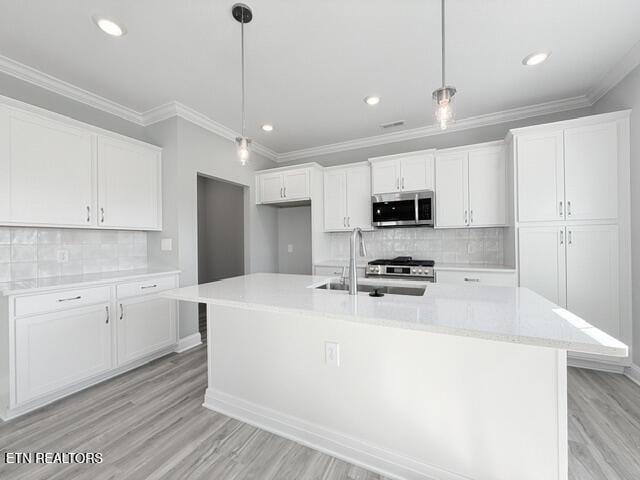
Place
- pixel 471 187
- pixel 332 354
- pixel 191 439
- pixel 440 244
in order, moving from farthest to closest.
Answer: pixel 440 244, pixel 471 187, pixel 191 439, pixel 332 354

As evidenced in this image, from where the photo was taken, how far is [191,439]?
1.72 m

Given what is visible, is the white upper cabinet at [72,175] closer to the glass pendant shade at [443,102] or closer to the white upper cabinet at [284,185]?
the white upper cabinet at [284,185]

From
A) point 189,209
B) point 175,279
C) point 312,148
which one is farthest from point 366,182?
point 175,279

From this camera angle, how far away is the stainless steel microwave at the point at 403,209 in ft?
11.2

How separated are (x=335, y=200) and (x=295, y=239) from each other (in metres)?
1.11

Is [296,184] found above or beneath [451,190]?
above

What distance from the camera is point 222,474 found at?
146 cm

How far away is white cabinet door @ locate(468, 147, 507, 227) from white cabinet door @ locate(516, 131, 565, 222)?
319mm

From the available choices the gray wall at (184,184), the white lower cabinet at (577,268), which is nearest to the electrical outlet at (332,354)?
the gray wall at (184,184)

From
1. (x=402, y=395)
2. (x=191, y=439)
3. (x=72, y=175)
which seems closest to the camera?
(x=402, y=395)

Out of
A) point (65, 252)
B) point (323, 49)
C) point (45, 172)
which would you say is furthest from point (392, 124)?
point (65, 252)

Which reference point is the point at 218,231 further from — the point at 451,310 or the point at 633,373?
the point at 633,373

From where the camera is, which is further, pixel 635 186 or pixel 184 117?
pixel 184 117

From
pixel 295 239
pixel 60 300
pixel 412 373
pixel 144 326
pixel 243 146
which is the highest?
pixel 243 146
